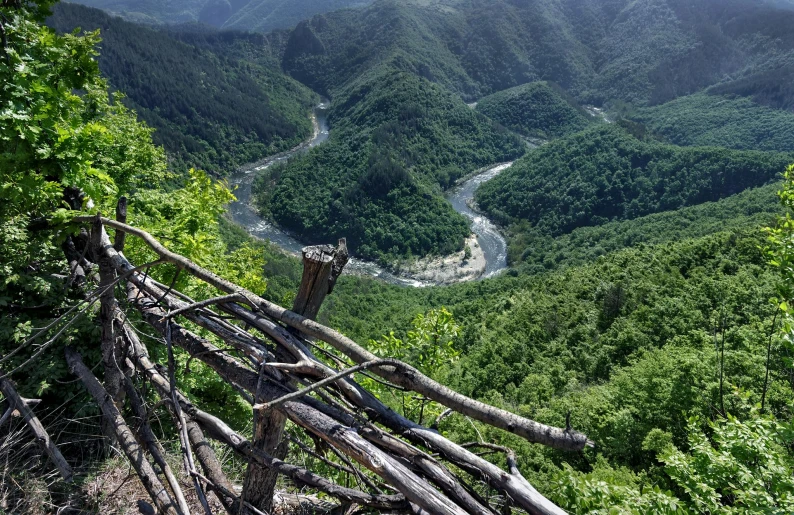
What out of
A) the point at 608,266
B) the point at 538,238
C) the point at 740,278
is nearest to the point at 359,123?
the point at 538,238

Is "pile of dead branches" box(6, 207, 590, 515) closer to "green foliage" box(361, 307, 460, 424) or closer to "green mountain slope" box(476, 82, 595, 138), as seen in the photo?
"green foliage" box(361, 307, 460, 424)

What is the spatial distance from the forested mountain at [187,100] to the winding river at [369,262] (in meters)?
7.86

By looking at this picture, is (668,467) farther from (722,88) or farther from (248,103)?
(722,88)

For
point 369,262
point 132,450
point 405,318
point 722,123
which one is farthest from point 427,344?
point 722,123

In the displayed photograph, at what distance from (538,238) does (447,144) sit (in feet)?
172

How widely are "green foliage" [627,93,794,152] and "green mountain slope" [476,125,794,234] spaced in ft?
153

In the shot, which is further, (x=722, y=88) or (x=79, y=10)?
(x=722, y=88)

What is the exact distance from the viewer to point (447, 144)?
14400 centimetres

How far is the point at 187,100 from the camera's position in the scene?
14388 centimetres

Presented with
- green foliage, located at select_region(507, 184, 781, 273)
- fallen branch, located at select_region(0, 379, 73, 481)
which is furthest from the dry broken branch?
green foliage, located at select_region(507, 184, 781, 273)

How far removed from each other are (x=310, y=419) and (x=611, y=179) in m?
122

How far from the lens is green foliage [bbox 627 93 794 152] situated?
137 meters

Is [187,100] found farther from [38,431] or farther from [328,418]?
[328,418]

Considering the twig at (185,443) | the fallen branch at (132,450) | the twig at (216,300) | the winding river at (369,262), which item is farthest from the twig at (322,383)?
the winding river at (369,262)
